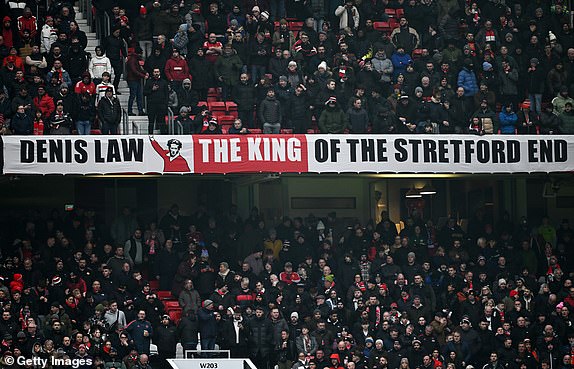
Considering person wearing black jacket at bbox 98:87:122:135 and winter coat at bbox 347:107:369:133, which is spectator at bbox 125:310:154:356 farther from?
winter coat at bbox 347:107:369:133

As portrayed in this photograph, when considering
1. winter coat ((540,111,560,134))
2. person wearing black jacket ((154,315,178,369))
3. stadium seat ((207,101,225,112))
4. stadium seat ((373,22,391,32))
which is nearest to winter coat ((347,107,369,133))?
stadium seat ((207,101,225,112))

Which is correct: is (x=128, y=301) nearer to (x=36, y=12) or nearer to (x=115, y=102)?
(x=115, y=102)

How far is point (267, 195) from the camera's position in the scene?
107 ft

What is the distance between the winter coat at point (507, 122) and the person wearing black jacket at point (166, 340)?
24.1 feet

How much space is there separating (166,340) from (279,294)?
219 cm

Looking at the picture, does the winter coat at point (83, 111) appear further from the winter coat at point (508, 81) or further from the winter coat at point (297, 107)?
the winter coat at point (508, 81)

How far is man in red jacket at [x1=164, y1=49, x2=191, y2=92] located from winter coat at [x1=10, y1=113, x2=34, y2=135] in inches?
123

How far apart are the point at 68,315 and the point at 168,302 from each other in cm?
258

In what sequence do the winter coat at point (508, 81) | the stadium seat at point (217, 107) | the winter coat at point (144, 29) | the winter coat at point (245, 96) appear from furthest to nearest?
the winter coat at point (144, 29) → the winter coat at point (508, 81) → the stadium seat at point (217, 107) → the winter coat at point (245, 96)

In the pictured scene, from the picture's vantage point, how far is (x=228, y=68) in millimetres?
27547

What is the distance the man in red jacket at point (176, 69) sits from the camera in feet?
89.9

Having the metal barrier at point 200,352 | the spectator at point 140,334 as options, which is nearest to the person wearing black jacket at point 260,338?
the metal barrier at point 200,352

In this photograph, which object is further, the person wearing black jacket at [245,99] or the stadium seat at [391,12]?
the stadium seat at [391,12]

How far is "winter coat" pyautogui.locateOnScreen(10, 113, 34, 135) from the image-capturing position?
2528cm
